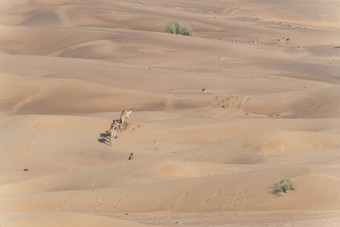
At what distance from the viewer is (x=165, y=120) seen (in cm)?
2194

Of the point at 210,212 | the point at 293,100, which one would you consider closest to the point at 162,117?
the point at 293,100

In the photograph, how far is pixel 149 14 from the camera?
1892 inches

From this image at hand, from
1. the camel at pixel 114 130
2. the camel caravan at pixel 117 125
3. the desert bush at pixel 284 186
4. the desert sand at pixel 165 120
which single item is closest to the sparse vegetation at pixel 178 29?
the desert sand at pixel 165 120

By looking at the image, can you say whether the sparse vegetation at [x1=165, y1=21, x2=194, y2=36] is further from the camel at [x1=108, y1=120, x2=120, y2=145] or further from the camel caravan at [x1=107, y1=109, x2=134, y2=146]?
the camel at [x1=108, y1=120, x2=120, y2=145]

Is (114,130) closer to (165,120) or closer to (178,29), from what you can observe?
(165,120)

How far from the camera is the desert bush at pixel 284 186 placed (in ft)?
37.3

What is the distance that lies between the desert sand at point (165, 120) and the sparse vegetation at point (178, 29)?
165 cm

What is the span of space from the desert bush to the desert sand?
0.12 metres

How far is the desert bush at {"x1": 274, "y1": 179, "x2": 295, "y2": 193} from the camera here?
11.4 metres

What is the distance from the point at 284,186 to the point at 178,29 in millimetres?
31689

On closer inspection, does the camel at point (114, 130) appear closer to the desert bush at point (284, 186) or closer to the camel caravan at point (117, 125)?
the camel caravan at point (117, 125)

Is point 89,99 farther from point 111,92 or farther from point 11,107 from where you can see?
point 11,107

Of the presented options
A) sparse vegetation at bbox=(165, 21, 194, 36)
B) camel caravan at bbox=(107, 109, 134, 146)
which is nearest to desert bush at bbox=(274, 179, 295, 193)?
camel caravan at bbox=(107, 109, 134, 146)

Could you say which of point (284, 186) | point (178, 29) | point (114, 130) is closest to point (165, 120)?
point (114, 130)
